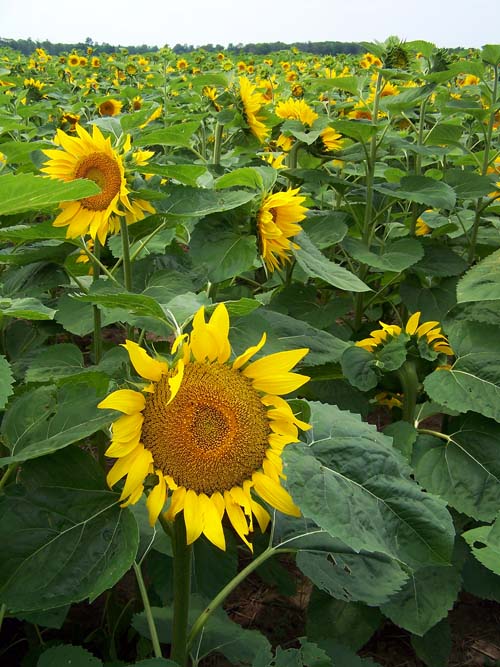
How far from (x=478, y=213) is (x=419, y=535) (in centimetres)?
192

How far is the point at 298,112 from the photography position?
2.84 m

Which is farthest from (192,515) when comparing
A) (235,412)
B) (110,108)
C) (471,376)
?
(110,108)

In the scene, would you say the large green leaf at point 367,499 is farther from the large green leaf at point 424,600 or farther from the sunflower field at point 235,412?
the large green leaf at point 424,600

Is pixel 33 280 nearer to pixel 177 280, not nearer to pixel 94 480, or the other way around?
pixel 177 280

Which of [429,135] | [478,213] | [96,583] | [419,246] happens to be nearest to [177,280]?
[96,583]

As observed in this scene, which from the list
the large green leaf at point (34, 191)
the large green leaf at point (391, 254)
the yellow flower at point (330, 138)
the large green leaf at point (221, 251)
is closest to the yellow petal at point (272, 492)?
the large green leaf at point (34, 191)

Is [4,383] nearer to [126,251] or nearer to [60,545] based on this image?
[60,545]

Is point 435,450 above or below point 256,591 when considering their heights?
above

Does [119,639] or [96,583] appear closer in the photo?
[96,583]

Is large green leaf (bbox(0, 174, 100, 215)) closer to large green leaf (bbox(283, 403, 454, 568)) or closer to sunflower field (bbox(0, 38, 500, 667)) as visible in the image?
sunflower field (bbox(0, 38, 500, 667))

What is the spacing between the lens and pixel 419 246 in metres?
2.29

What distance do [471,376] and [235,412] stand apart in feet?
2.90

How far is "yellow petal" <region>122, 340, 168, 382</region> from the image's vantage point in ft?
2.65

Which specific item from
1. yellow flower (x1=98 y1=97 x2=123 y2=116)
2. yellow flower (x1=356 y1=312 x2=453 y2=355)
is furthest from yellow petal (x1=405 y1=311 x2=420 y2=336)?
yellow flower (x1=98 y1=97 x2=123 y2=116)
